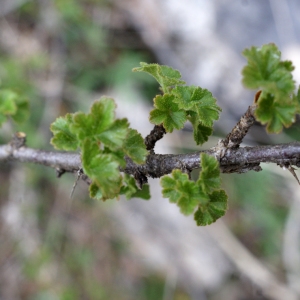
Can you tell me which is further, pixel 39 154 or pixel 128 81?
pixel 128 81

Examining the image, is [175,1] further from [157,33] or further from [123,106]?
[123,106]

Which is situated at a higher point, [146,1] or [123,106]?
[146,1]

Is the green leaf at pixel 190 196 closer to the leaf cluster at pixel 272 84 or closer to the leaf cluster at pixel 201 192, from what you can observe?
the leaf cluster at pixel 201 192

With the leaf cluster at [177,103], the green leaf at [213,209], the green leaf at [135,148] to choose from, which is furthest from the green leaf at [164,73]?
the green leaf at [213,209]

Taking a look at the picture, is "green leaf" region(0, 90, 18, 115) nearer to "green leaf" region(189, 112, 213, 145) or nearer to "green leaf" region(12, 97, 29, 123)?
"green leaf" region(12, 97, 29, 123)

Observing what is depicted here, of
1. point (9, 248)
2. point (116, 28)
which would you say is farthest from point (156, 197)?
point (116, 28)
